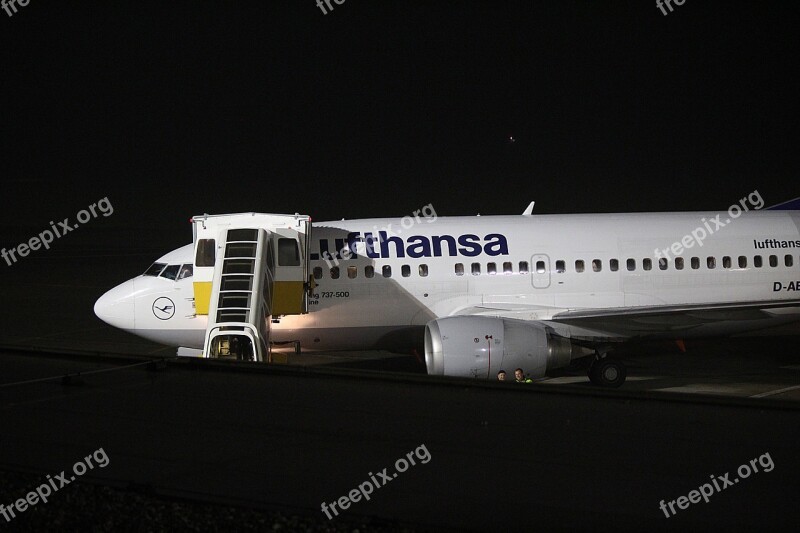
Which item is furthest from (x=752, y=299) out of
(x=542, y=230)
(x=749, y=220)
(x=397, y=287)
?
(x=397, y=287)

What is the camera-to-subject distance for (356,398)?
995 centimetres

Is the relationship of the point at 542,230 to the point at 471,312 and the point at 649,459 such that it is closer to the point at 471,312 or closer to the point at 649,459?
the point at 471,312

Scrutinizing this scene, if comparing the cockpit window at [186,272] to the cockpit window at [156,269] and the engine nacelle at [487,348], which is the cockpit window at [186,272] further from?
the engine nacelle at [487,348]

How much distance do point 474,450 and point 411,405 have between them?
167cm
